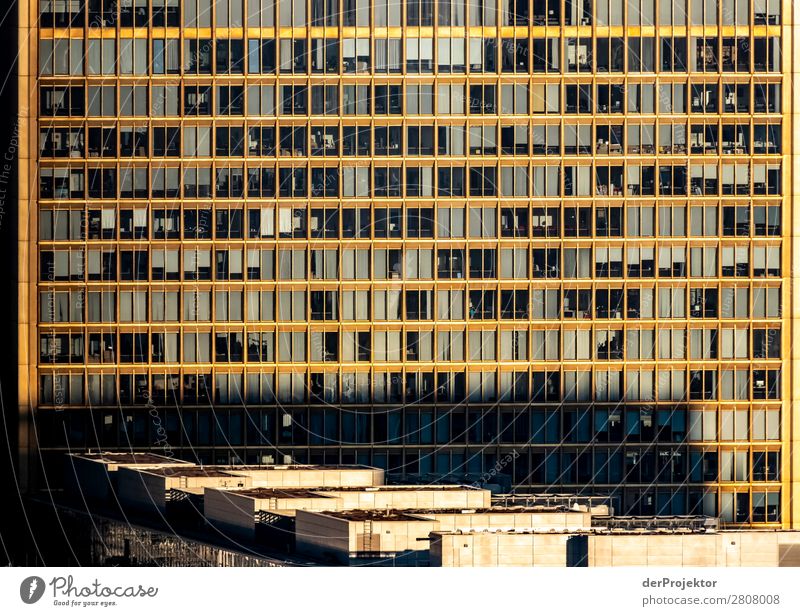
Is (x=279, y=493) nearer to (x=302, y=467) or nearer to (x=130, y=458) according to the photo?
(x=302, y=467)

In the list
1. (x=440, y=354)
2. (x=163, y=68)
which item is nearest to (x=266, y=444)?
(x=440, y=354)

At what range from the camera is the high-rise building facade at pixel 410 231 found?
191125 mm

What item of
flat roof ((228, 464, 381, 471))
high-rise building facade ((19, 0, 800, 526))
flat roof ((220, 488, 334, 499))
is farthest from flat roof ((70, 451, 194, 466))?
flat roof ((220, 488, 334, 499))

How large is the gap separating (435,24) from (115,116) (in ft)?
69.3

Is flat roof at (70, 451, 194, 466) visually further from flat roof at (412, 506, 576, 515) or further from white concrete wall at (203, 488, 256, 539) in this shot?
flat roof at (412, 506, 576, 515)
